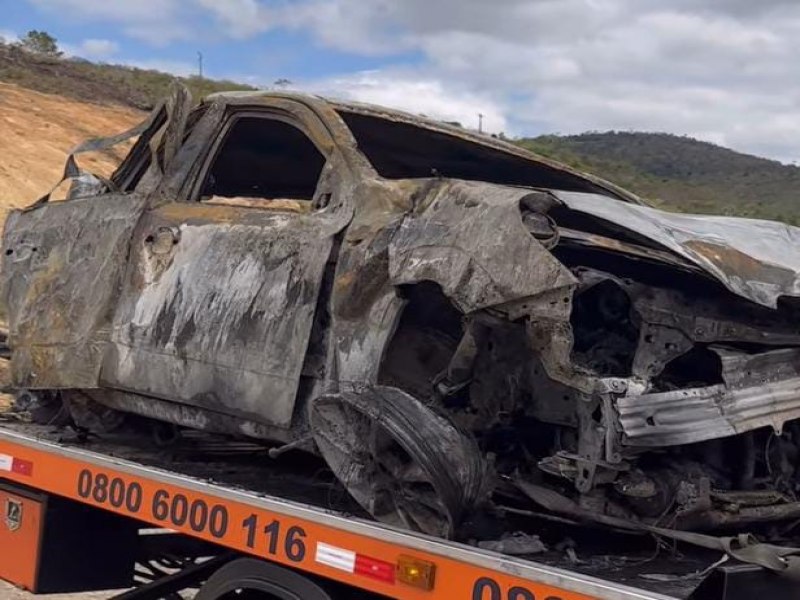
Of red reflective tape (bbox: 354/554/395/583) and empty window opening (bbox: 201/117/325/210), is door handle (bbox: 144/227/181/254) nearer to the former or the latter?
empty window opening (bbox: 201/117/325/210)

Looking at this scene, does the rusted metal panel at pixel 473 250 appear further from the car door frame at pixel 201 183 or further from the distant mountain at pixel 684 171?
the distant mountain at pixel 684 171

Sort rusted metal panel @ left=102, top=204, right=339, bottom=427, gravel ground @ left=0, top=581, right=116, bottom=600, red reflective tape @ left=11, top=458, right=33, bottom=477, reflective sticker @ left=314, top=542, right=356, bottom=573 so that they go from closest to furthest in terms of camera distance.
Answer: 1. reflective sticker @ left=314, top=542, right=356, bottom=573
2. rusted metal panel @ left=102, top=204, right=339, bottom=427
3. red reflective tape @ left=11, top=458, right=33, bottom=477
4. gravel ground @ left=0, top=581, right=116, bottom=600

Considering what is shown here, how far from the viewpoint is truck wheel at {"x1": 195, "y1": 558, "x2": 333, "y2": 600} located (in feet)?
13.1

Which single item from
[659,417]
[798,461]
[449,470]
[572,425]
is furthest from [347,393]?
[798,461]

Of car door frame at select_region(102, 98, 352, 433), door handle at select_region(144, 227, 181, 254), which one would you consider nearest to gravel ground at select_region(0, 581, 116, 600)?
car door frame at select_region(102, 98, 352, 433)

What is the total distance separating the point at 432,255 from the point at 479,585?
3.98 ft

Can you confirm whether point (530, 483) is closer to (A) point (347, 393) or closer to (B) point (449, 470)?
(B) point (449, 470)

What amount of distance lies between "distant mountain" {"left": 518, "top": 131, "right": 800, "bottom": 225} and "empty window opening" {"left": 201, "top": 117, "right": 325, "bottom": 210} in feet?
101

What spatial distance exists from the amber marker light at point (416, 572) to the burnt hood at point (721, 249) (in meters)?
1.26

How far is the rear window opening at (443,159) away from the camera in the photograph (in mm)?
5695

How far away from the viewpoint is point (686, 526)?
397cm

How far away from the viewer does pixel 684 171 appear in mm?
61062

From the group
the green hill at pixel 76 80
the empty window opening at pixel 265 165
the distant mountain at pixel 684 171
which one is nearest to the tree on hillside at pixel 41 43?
the green hill at pixel 76 80

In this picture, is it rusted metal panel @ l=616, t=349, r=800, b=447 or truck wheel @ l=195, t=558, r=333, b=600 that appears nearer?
rusted metal panel @ l=616, t=349, r=800, b=447
